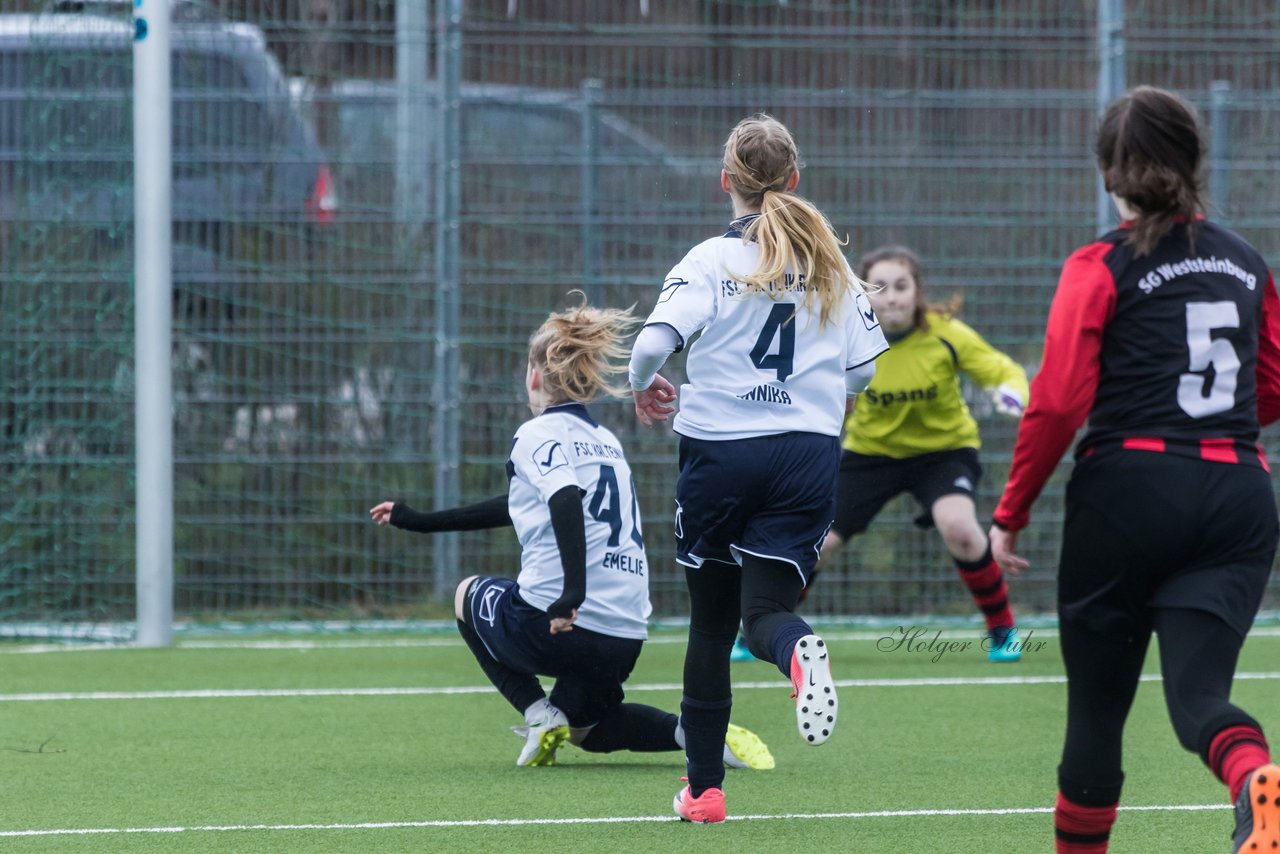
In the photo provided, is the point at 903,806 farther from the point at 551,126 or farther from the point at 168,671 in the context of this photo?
the point at 551,126

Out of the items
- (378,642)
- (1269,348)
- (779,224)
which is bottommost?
(378,642)

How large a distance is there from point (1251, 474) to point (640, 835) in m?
1.64

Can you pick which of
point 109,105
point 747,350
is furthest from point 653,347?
point 109,105

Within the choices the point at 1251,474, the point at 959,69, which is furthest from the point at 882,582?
the point at 1251,474

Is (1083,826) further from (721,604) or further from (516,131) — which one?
(516,131)

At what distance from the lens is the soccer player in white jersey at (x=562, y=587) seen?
4.69 meters

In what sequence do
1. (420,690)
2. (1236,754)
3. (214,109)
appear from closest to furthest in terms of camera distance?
(1236,754)
(420,690)
(214,109)

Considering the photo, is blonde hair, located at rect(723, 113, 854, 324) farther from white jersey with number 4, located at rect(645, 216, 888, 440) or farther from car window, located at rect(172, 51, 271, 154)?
car window, located at rect(172, 51, 271, 154)

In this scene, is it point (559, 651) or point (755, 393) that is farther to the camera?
point (559, 651)

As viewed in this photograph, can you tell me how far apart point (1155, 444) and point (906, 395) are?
385cm

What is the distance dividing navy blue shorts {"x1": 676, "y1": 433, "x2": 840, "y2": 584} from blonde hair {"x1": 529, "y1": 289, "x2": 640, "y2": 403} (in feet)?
2.78

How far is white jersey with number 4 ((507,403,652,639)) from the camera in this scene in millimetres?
4664

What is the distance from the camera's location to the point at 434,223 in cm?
841

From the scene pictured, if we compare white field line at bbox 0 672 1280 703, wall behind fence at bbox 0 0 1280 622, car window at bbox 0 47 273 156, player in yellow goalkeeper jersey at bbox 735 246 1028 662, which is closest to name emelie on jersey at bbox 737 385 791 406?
white field line at bbox 0 672 1280 703
